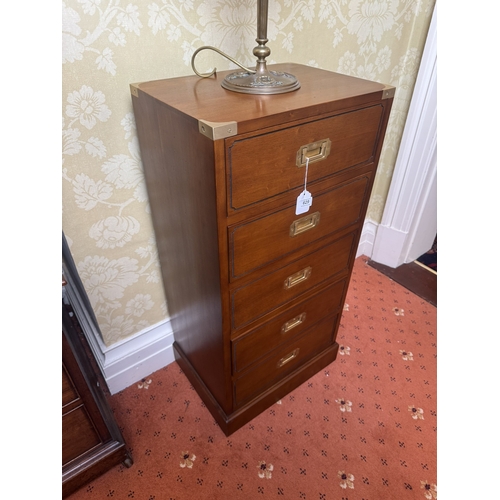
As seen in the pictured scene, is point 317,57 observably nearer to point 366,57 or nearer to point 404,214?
point 366,57

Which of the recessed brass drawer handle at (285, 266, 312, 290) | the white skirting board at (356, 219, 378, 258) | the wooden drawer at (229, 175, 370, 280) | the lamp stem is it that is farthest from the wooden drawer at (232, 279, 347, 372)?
the white skirting board at (356, 219, 378, 258)

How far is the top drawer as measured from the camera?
30.5 inches

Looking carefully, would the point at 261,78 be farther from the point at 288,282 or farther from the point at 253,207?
the point at 288,282

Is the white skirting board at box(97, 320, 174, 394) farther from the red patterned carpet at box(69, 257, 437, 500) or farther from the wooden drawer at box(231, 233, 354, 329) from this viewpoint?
the wooden drawer at box(231, 233, 354, 329)

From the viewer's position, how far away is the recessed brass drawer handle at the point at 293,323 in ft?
4.03

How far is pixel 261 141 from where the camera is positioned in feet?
2.54

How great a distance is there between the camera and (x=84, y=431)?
1108mm

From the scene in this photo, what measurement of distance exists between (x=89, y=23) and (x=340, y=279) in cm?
104

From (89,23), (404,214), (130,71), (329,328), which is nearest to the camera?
(89,23)

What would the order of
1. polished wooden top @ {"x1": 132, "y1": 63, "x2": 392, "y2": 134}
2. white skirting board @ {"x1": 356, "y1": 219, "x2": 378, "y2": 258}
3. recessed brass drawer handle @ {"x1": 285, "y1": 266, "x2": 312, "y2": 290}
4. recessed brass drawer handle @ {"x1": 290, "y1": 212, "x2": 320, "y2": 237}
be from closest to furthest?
polished wooden top @ {"x1": 132, "y1": 63, "x2": 392, "y2": 134}, recessed brass drawer handle @ {"x1": 290, "y1": 212, "x2": 320, "y2": 237}, recessed brass drawer handle @ {"x1": 285, "y1": 266, "x2": 312, "y2": 290}, white skirting board @ {"x1": 356, "y1": 219, "x2": 378, "y2": 258}

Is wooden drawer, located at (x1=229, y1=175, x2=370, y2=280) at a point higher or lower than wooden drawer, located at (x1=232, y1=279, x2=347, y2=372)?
higher

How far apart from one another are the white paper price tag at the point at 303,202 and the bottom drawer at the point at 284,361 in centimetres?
56

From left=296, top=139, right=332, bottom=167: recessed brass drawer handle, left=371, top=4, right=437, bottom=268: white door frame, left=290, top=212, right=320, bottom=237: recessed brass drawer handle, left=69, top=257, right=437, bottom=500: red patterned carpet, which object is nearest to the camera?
left=296, top=139, right=332, bottom=167: recessed brass drawer handle
